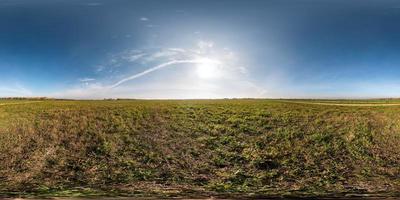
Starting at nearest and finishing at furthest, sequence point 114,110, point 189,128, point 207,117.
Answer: point 189,128
point 207,117
point 114,110

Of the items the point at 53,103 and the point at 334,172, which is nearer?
the point at 334,172

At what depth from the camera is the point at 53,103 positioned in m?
24.6

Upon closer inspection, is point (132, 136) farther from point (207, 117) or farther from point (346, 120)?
point (346, 120)

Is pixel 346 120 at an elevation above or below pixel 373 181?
above

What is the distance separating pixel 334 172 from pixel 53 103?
17.0m

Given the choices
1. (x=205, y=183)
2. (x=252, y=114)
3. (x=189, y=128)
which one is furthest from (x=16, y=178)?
(x=252, y=114)

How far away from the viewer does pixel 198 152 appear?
46.5ft

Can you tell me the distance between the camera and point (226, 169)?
12.7 metres

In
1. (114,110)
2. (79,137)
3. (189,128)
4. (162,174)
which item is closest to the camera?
(162,174)

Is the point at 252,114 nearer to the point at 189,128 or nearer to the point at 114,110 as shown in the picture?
the point at 189,128

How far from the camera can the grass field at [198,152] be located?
35.0 feet

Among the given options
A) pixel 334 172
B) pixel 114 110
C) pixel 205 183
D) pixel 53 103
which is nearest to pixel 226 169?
pixel 205 183

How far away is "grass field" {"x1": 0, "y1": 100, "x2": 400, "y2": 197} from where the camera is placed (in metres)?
10.7

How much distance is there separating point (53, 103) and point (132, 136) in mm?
10258
